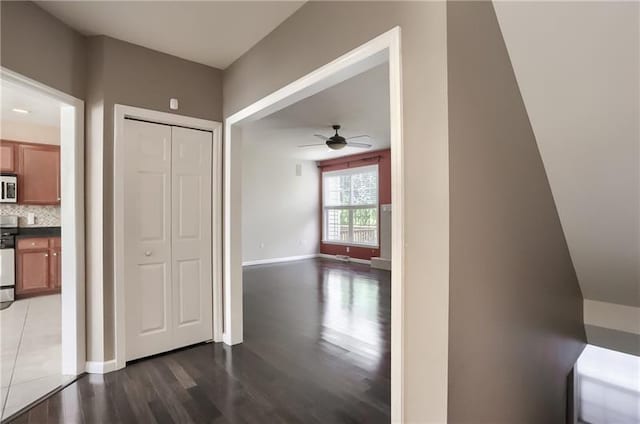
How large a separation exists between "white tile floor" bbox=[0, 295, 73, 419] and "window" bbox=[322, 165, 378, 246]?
6.18 meters

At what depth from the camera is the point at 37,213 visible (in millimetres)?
→ 5016

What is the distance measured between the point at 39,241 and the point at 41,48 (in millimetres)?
3936

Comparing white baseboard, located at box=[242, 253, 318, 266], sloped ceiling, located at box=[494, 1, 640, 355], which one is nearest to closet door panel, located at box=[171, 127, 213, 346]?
sloped ceiling, located at box=[494, 1, 640, 355]

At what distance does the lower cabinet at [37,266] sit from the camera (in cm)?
468

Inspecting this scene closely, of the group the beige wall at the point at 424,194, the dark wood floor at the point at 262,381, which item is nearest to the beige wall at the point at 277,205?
the dark wood floor at the point at 262,381

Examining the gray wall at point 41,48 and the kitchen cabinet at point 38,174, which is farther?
the kitchen cabinet at point 38,174

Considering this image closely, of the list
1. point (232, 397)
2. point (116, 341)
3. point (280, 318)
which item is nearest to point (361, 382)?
point (232, 397)

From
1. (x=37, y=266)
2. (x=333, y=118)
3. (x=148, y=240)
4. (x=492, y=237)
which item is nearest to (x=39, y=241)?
(x=37, y=266)

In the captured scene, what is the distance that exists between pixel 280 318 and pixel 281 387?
1.54 m

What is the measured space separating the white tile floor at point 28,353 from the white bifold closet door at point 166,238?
60cm

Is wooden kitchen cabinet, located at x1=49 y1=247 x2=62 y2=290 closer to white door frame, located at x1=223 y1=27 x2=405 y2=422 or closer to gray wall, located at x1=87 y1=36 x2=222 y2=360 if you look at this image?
gray wall, located at x1=87 y1=36 x2=222 y2=360

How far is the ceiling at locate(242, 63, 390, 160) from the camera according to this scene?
11.6 feet

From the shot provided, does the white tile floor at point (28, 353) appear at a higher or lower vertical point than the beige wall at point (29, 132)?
lower

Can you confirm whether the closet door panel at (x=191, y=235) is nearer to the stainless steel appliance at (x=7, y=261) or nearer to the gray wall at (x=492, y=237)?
the gray wall at (x=492, y=237)
